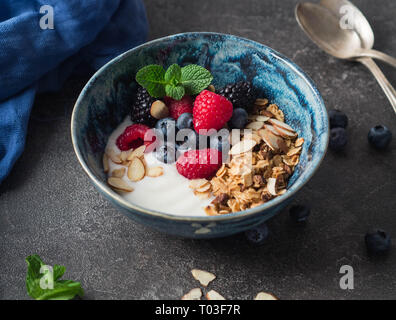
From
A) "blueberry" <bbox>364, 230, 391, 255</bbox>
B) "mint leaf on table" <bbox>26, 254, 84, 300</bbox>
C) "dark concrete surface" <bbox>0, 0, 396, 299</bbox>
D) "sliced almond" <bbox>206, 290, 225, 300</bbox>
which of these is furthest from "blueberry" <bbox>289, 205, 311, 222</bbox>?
"mint leaf on table" <bbox>26, 254, 84, 300</bbox>

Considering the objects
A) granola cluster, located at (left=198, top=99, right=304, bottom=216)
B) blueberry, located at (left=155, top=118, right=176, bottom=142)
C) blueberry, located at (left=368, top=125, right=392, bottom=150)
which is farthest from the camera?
blueberry, located at (left=368, top=125, right=392, bottom=150)

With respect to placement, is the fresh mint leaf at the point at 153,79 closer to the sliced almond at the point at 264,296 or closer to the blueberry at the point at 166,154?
the blueberry at the point at 166,154

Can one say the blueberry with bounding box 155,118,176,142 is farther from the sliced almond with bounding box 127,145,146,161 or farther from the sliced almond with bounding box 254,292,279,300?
the sliced almond with bounding box 254,292,279,300

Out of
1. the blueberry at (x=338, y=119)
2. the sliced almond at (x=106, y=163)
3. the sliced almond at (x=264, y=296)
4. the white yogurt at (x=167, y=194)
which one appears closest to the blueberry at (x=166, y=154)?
the white yogurt at (x=167, y=194)

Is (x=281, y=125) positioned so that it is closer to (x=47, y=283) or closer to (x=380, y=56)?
(x=380, y=56)

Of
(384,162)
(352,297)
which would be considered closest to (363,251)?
(352,297)

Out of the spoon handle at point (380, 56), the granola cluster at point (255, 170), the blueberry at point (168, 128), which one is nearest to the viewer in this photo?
the granola cluster at point (255, 170)
